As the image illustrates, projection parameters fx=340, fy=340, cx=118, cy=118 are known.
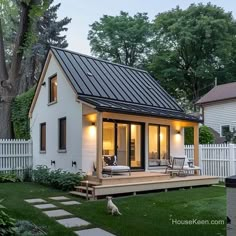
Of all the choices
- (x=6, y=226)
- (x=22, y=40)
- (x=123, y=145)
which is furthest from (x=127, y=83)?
(x=6, y=226)

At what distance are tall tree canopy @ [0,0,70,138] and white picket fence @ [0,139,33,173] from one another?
1870 millimetres

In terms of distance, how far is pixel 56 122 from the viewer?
14.2 metres

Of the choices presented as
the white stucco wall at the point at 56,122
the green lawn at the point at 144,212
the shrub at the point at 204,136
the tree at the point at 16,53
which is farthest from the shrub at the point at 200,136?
the tree at the point at 16,53

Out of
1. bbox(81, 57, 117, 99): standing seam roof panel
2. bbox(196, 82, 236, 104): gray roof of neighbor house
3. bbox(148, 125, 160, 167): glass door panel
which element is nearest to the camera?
bbox(81, 57, 117, 99): standing seam roof panel

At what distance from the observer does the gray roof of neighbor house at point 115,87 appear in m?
12.7

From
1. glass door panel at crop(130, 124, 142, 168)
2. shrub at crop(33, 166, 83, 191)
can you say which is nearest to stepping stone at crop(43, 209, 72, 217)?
shrub at crop(33, 166, 83, 191)

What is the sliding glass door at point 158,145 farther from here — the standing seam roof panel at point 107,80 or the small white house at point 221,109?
the small white house at point 221,109

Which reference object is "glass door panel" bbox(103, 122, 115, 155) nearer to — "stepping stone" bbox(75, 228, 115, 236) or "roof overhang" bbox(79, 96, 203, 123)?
"roof overhang" bbox(79, 96, 203, 123)

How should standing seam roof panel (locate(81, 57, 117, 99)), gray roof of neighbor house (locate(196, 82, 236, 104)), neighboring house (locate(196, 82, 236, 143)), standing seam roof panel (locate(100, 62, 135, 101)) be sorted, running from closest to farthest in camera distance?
standing seam roof panel (locate(81, 57, 117, 99)) < standing seam roof panel (locate(100, 62, 135, 101)) < neighboring house (locate(196, 82, 236, 143)) < gray roof of neighbor house (locate(196, 82, 236, 104))

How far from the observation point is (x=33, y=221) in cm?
673

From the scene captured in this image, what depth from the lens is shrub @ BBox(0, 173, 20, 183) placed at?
45.2 ft

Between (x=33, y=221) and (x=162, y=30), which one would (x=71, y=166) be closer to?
(x=33, y=221)

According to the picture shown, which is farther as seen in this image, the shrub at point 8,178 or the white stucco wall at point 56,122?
the shrub at point 8,178

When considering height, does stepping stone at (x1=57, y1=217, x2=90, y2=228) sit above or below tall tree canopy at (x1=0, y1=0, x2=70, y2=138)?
below
